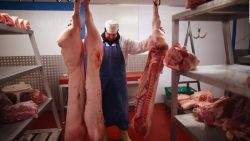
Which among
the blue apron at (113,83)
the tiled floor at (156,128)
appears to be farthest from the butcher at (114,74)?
the tiled floor at (156,128)

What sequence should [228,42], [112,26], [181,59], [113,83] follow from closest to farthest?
1. [181,59]
2. [228,42]
3. [112,26]
4. [113,83]

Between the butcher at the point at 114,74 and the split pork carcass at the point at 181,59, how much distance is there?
808mm

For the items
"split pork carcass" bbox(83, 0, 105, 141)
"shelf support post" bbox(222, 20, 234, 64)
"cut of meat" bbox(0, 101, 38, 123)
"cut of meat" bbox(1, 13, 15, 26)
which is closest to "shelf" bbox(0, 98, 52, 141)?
"cut of meat" bbox(0, 101, 38, 123)

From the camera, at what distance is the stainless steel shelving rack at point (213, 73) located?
0.88m

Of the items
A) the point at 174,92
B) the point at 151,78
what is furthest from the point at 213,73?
the point at 151,78

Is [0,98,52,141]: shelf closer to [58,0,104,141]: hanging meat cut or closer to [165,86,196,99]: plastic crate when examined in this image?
[58,0,104,141]: hanging meat cut

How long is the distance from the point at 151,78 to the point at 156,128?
1535 millimetres

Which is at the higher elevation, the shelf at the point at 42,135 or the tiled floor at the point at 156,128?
the shelf at the point at 42,135

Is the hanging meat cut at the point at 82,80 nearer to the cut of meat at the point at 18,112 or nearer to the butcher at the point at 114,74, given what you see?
the cut of meat at the point at 18,112

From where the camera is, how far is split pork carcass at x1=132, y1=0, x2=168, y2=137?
57.8 inches

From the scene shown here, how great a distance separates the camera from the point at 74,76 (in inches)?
54.5

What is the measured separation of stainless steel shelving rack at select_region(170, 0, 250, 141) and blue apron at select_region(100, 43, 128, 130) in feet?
2.71

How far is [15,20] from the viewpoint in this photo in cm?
176

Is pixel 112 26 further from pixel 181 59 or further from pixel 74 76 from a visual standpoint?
pixel 181 59
